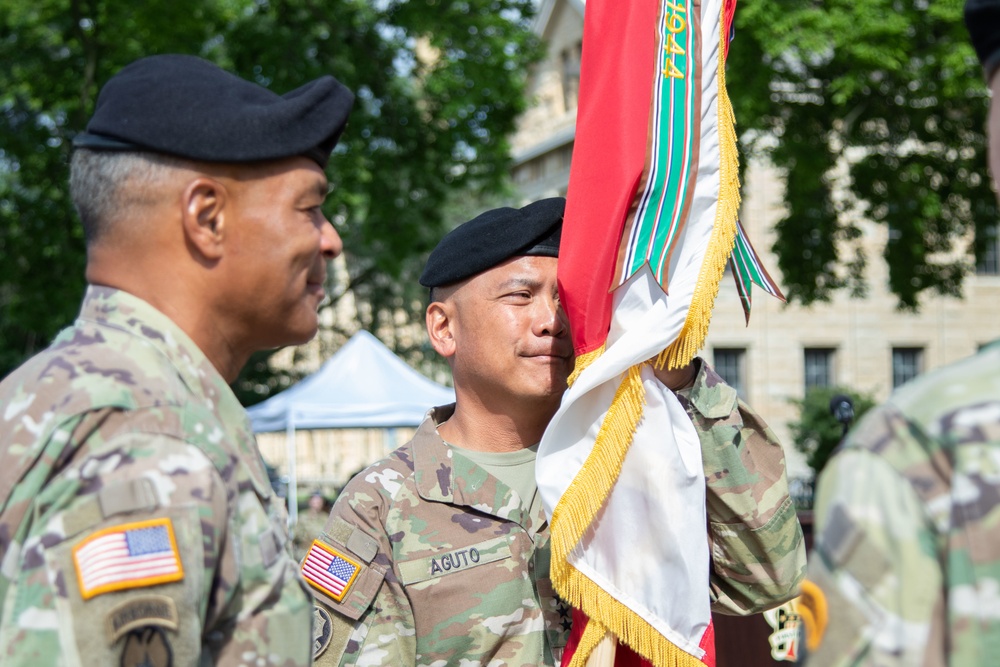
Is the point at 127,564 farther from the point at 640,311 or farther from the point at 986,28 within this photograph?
the point at 640,311

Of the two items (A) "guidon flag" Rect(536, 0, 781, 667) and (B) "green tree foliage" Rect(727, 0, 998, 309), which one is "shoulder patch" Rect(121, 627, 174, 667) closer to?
(A) "guidon flag" Rect(536, 0, 781, 667)

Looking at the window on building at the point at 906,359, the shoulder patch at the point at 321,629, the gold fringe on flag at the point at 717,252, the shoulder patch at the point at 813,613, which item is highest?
the gold fringe on flag at the point at 717,252

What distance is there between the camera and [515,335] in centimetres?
300

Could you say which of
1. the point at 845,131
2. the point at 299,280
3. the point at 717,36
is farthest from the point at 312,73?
the point at 299,280

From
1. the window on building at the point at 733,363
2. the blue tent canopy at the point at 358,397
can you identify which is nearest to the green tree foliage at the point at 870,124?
the blue tent canopy at the point at 358,397

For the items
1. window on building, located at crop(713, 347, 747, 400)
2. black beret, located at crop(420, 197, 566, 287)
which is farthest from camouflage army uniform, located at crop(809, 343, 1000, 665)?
window on building, located at crop(713, 347, 747, 400)

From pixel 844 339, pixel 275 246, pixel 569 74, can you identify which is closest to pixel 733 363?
pixel 844 339

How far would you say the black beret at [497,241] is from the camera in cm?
305

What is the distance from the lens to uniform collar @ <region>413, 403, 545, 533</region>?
9.46 feet

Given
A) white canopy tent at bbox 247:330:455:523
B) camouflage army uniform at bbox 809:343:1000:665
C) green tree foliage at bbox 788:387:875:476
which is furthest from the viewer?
green tree foliage at bbox 788:387:875:476

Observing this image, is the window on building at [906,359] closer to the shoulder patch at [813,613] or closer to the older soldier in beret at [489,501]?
the older soldier in beret at [489,501]

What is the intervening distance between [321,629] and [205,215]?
127 centimetres

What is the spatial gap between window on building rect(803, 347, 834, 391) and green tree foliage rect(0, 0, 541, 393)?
1817cm

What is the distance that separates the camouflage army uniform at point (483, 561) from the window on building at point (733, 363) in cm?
2780
